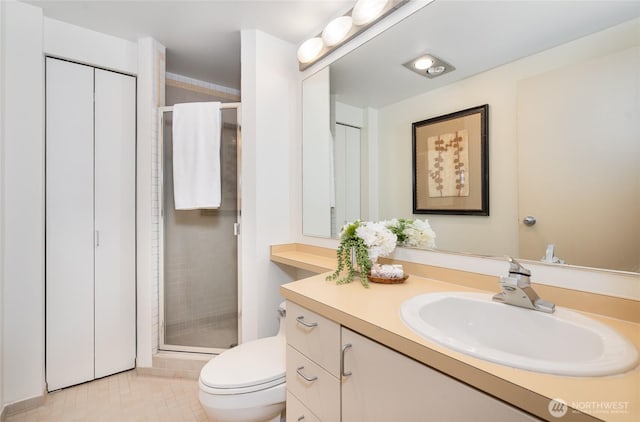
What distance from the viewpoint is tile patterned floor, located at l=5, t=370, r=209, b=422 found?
1.55 meters

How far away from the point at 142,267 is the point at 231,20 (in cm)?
167

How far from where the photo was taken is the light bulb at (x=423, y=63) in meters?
1.28

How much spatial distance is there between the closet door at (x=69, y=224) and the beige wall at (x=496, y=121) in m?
1.94

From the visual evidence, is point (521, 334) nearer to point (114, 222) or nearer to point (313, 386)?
point (313, 386)

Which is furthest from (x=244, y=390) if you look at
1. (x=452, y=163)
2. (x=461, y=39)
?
(x=461, y=39)

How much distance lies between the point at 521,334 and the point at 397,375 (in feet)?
1.38

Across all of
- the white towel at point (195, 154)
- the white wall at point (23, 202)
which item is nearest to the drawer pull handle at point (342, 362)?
the white towel at point (195, 154)

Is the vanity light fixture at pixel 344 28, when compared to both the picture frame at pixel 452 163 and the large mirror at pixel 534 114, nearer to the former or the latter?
the large mirror at pixel 534 114

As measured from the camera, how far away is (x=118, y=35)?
1885 millimetres

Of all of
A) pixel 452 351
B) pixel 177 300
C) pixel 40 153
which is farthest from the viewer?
pixel 177 300

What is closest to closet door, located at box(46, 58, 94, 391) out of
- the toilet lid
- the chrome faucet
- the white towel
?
the white towel

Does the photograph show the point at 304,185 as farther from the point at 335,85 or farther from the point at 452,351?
the point at 452,351

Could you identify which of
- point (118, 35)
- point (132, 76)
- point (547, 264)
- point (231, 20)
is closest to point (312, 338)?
point (547, 264)

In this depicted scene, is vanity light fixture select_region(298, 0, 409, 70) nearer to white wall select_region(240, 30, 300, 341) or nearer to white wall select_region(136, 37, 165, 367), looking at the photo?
white wall select_region(240, 30, 300, 341)
